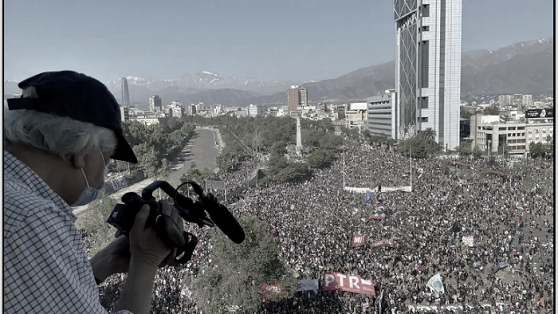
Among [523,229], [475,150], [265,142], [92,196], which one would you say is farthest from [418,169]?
[92,196]

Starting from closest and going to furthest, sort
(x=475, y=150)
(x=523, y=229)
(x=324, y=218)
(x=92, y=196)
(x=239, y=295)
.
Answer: (x=92, y=196) < (x=239, y=295) < (x=523, y=229) < (x=324, y=218) < (x=475, y=150)

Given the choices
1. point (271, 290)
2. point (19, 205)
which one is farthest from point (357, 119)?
point (19, 205)

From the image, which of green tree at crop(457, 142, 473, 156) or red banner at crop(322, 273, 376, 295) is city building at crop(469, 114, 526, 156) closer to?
green tree at crop(457, 142, 473, 156)

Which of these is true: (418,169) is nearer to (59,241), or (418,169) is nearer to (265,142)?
(265,142)

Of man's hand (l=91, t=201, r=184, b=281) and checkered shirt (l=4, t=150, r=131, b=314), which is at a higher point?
checkered shirt (l=4, t=150, r=131, b=314)

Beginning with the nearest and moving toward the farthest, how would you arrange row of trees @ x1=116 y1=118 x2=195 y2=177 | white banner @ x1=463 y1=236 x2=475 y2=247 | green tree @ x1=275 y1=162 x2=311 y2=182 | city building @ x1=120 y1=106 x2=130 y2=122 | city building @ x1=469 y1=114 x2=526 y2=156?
1. city building @ x1=120 y1=106 x2=130 y2=122
2. white banner @ x1=463 y1=236 x2=475 y2=247
3. green tree @ x1=275 y1=162 x2=311 y2=182
4. row of trees @ x1=116 y1=118 x2=195 y2=177
5. city building @ x1=469 y1=114 x2=526 y2=156

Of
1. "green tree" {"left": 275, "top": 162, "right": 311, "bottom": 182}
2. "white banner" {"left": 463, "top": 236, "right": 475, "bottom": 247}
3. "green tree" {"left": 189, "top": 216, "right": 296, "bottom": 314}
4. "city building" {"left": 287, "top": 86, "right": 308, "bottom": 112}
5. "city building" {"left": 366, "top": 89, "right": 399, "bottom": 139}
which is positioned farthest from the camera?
"city building" {"left": 287, "top": 86, "right": 308, "bottom": 112}

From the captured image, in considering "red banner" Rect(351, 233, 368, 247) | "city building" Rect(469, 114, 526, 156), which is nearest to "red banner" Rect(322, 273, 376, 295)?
"red banner" Rect(351, 233, 368, 247)
